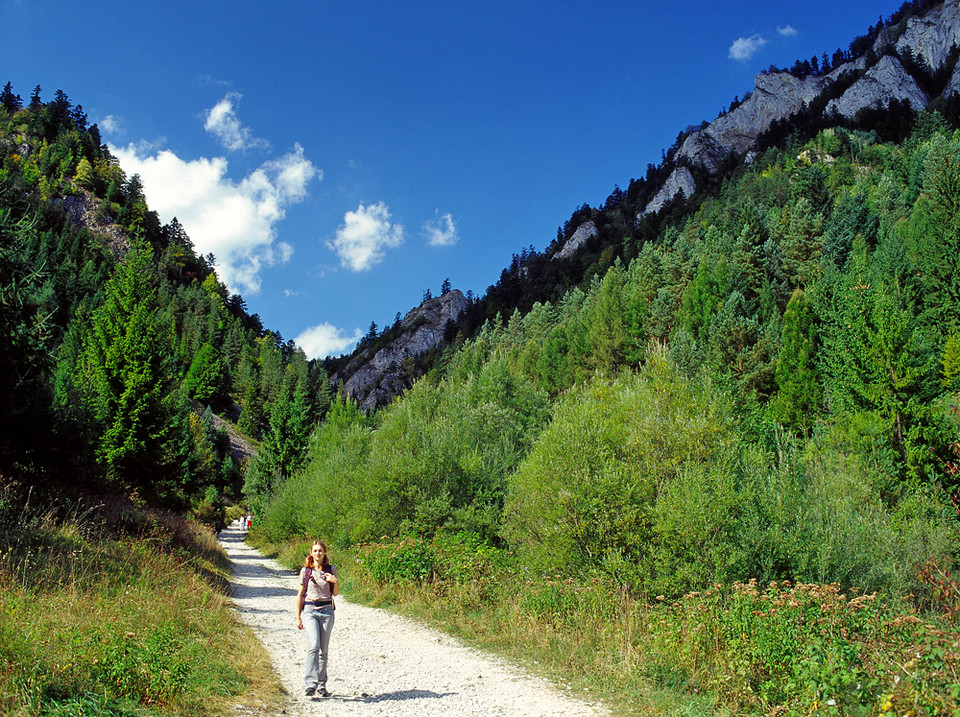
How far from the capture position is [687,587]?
10.7 meters

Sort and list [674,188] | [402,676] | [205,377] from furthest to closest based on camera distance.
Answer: [674,188] → [205,377] → [402,676]

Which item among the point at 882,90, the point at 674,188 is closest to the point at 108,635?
the point at 674,188

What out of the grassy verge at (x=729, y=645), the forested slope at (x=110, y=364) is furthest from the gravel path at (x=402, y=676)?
the forested slope at (x=110, y=364)

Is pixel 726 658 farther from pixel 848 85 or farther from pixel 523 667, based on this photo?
pixel 848 85

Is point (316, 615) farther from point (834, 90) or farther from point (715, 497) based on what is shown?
point (834, 90)

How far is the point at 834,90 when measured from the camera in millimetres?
123875

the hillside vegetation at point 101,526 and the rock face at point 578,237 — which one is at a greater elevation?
the rock face at point 578,237

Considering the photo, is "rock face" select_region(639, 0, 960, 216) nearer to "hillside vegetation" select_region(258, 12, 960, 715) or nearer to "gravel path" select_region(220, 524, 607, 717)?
"hillside vegetation" select_region(258, 12, 960, 715)

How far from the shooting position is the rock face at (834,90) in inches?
4459

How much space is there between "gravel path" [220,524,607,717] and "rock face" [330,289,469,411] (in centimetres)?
11282

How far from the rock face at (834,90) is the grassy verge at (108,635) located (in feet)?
433

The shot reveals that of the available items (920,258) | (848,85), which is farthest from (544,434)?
(848,85)

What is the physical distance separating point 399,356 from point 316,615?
145900 mm

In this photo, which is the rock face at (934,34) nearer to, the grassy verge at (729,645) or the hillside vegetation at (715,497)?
the hillside vegetation at (715,497)
